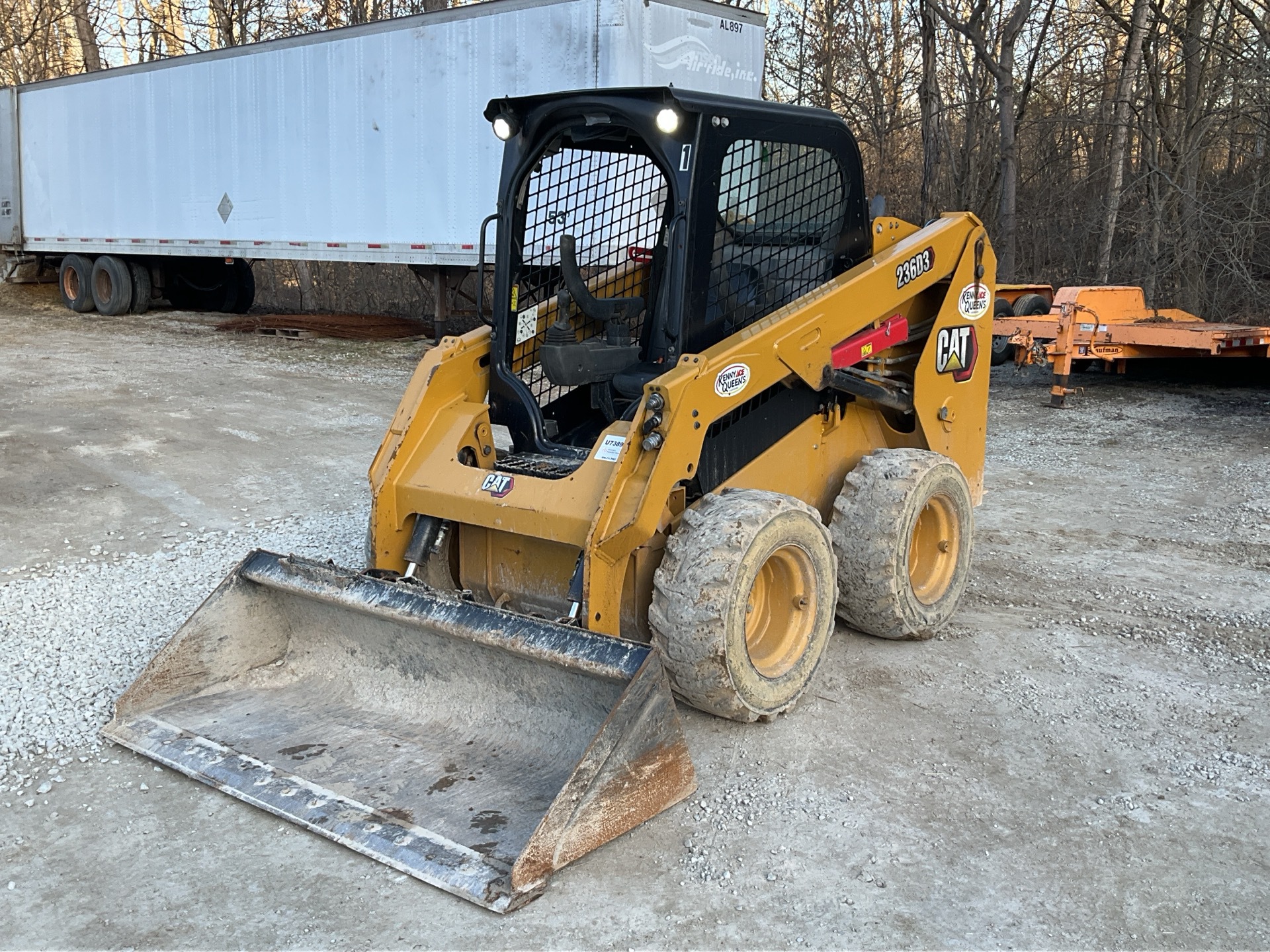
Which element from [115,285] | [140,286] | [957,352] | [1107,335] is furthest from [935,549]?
[140,286]

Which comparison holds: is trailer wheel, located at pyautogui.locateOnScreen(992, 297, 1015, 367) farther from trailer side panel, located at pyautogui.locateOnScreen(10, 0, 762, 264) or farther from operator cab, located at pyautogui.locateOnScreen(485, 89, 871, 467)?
operator cab, located at pyautogui.locateOnScreen(485, 89, 871, 467)

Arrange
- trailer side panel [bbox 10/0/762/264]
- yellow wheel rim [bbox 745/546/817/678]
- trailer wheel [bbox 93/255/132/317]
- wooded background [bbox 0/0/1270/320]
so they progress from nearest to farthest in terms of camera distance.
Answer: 1. yellow wheel rim [bbox 745/546/817/678]
2. trailer side panel [bbox 10/0/762/264]
3. wooded background [bbox 0/0/1270/320]
4. trailer wheel [bbox 93/255/132/317]

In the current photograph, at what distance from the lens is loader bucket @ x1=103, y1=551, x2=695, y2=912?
3289 mm

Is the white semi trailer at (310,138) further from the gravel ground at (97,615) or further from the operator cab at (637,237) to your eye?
the operator cab at (637,237)

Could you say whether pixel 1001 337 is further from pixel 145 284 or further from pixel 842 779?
pixel 145 284

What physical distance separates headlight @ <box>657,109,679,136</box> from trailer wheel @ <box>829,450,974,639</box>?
1.64 metres

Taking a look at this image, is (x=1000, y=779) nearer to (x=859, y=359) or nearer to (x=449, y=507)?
(x=859, y=359)

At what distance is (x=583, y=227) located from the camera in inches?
190

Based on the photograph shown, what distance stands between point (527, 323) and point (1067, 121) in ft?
47.8

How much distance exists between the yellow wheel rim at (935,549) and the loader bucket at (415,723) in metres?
2.04

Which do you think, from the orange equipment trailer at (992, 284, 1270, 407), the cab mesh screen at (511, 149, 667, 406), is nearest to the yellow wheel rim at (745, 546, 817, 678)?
the cab mesh screen at (511, 149, 667, 406)

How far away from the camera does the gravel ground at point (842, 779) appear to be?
3088mm

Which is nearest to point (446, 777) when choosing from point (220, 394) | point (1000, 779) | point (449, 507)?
point (449, 507)

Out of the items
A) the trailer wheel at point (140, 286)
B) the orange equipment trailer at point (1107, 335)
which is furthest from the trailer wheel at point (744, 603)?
the trailer wheel at point (140, 286)
